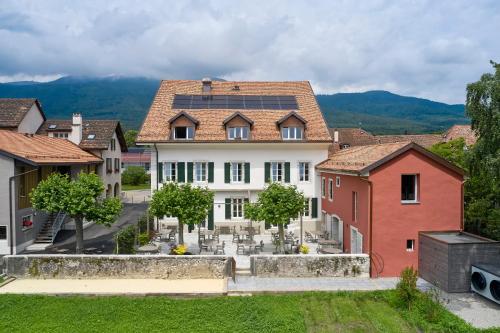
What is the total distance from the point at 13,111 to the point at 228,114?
1941 cm

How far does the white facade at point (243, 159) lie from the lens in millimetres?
27156

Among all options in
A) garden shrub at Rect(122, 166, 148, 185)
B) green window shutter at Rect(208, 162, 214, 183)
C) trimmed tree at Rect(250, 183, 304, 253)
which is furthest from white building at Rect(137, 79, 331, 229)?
garden shrub at Rect(122, 166, 148, 185)

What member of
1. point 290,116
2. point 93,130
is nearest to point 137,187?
point 93,130

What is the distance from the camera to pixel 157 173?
2709cm

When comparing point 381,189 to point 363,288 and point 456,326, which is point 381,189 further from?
point 456,326

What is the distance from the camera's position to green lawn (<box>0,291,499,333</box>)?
12.9 m

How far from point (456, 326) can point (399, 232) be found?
5776 millimetres

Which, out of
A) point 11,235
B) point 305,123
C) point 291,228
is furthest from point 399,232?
point 11,235

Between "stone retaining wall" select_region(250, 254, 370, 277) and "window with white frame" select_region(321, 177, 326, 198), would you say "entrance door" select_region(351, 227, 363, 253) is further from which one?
"window with white frame" select_region(321, 177, 326, 198)

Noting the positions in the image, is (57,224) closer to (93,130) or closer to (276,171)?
(93,130)

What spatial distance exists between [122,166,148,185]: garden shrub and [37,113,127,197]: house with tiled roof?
22.8 meters

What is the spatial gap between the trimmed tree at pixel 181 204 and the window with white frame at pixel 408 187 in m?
9.80

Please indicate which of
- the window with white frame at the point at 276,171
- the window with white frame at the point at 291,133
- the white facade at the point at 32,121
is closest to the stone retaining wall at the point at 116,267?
the window with white frame at the point at 276,171

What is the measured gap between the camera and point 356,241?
19953mm
